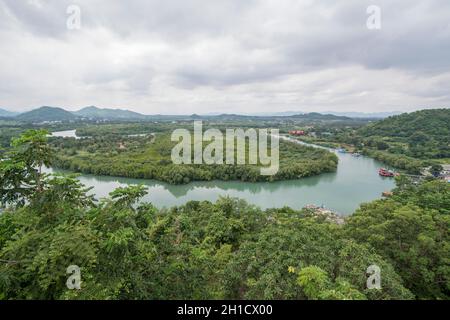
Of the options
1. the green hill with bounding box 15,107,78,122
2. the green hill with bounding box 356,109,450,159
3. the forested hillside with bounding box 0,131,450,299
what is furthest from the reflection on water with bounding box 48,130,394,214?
the green hill with bounding box 15,107,78,122

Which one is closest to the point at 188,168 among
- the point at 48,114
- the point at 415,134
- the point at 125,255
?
the point at 125,255

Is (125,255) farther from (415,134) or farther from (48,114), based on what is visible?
(48,114)

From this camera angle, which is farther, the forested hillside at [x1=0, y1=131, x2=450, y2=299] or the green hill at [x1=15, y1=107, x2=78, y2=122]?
the green hill at [x1=15, y1=107, x2=78, y2=122]

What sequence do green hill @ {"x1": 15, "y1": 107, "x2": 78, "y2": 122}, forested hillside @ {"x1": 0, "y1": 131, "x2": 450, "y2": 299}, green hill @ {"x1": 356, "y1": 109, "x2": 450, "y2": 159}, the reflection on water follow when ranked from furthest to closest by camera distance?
green hill @ {"x1": 15, "y1": 107, "x2": 78, "y2": 122}
green hill @ {"x1": 356, "y1": 109, "x2": 450, "y2": 159}
the reflection on water
forested hillside @ {"x1": 0, "y1": 131, "x2": 450, "y2": 299}

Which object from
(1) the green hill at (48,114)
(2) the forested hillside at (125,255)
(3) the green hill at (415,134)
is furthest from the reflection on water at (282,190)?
(1) the green hill at (48,114)

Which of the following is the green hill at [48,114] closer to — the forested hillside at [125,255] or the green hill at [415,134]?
the green hill at [415,134]

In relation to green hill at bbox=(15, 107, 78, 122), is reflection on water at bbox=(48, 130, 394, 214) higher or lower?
lower

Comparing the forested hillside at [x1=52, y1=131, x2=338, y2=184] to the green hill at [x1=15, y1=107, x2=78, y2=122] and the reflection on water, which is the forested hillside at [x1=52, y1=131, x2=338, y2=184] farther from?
the green hill at [x1=15, y1=107, x2=78, y2=122]
